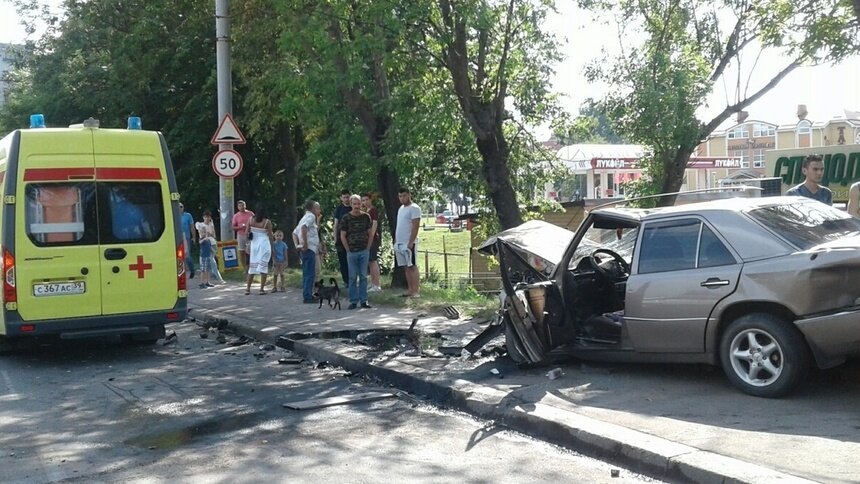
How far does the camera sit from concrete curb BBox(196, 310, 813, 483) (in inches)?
221

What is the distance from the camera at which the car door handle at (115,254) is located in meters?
10.8

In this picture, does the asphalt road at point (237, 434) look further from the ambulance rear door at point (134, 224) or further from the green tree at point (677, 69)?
the green tree at point (677, 69)

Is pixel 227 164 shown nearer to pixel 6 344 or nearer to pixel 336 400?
pixel 6 344

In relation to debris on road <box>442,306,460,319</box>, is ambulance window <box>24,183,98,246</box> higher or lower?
higher

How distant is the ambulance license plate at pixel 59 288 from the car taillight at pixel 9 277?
216 mm

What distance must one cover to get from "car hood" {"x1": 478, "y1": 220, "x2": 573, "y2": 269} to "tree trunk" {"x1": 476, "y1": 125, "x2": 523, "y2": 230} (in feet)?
14.5

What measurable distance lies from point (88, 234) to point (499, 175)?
6101 mm

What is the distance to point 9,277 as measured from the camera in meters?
10.2

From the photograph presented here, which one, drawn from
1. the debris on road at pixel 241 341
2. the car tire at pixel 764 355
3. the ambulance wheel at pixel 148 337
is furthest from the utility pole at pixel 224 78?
the car tire at pixel 764 355

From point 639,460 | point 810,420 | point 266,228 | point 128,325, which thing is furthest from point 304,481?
point 266,228

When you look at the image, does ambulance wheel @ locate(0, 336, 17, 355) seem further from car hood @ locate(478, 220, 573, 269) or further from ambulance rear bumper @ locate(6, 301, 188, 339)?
car hood @ locate(478, 220, 573, 269)

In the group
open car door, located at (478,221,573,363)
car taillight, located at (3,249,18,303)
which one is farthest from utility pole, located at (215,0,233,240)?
open car door, located at (478,221,573,363)

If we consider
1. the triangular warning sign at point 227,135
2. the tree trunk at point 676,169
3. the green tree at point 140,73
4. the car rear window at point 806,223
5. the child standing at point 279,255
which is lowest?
the child standing at point 279,255

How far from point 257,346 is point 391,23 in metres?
4.67
